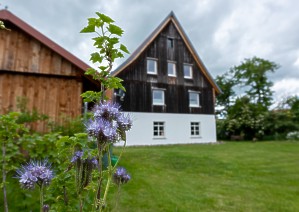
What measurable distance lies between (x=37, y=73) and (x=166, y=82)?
1552cm

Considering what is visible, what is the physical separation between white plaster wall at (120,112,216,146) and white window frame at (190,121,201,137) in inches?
9.9

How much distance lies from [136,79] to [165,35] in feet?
18.0

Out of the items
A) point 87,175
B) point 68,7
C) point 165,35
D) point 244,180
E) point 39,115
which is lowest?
Answer: point 244,180

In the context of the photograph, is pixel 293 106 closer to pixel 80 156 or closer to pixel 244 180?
pixel 244 180

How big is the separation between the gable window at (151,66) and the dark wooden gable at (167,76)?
28cm

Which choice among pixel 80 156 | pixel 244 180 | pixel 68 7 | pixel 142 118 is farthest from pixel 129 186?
pixel 142 118

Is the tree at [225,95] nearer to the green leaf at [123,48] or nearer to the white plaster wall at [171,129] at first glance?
the white plaster wall at [171,129]

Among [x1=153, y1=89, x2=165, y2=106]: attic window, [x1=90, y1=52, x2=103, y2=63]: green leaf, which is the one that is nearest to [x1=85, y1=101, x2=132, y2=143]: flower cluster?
[x1=90, y1=52, x2=103, y2=63]: green leaf

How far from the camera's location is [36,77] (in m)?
6.82

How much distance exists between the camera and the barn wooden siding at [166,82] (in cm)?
1966

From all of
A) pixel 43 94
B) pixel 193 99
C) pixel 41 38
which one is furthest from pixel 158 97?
pixel 41 38

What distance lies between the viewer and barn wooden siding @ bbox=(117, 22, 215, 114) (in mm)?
19656

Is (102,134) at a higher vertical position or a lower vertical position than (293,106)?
lower

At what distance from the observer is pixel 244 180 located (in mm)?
7250
